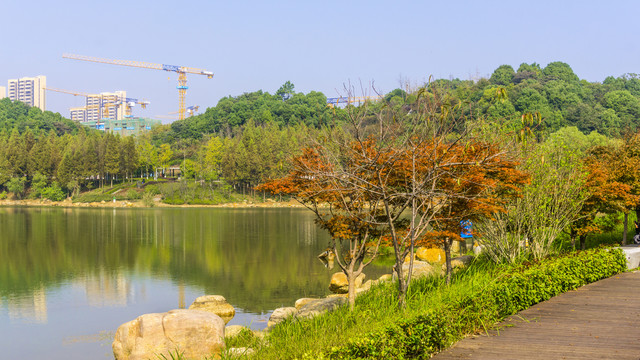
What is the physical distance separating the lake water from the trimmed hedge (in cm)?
792

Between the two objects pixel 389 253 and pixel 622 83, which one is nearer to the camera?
pixel 389 253

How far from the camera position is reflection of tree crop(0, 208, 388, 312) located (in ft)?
68.6

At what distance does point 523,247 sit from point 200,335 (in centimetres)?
938

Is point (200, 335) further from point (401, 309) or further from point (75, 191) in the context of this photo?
point (75, 191)

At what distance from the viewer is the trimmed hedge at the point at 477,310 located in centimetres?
664

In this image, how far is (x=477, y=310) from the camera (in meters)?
8.60

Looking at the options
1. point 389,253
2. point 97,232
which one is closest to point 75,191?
point 97,232

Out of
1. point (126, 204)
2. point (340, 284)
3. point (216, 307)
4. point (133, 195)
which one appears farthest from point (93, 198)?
point (216, 307)

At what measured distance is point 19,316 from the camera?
16.8 meters

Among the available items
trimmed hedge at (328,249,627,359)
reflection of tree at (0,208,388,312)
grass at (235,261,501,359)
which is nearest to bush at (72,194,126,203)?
reflection of tree at (0,208,388,312)

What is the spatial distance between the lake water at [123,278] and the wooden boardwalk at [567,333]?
8266 mm

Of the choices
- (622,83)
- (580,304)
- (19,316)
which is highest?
(622,83)

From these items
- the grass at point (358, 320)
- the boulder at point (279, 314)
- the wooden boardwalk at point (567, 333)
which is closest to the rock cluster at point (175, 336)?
the grass at point (358, 320)

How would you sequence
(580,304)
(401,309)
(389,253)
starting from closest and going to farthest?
(401,309) → (580,304) → (389,253)
